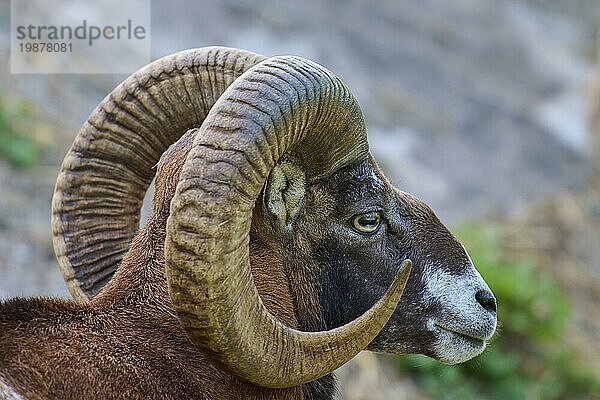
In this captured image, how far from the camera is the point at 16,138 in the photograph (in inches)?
463

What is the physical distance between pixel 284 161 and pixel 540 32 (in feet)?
67.4

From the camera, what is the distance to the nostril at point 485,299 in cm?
560

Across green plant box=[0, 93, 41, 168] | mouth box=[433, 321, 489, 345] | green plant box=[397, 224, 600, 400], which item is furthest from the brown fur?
green plant box=[0, 93, 41, 168]

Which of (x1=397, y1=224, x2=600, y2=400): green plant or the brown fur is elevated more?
the brown fur

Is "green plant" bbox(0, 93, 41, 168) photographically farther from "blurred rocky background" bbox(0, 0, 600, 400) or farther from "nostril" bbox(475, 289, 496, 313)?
"nostril" bbox(475, 289, 496, 313)

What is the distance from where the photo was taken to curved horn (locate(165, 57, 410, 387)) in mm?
4273

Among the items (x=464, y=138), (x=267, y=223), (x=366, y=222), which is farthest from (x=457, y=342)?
(x=464, y=138)

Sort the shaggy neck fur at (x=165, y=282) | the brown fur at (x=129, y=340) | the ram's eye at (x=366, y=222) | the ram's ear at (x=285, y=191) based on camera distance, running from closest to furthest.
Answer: the brown fur at (x=129, y=340)
the shaggy neck fur at (x=165, y=282)
the ram's ear at (x=285, y=191)
the ram's eye at (x=366, y=222)

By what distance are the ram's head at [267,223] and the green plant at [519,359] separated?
5.39 m

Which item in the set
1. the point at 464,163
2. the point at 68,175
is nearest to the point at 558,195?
the point at 464,163

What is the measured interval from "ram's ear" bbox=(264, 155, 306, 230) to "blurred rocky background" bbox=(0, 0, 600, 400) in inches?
176

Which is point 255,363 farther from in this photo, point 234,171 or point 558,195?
point 558,195

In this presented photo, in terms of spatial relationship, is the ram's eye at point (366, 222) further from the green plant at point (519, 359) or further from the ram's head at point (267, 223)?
the green plant at point (519, 359)

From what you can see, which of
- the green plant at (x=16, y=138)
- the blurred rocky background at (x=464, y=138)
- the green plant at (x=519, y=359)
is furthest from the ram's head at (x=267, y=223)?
the green plant at (x=16, y=138)
